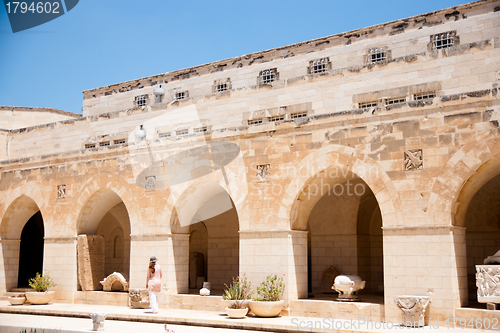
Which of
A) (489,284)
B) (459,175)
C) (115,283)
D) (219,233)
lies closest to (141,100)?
(219,233)

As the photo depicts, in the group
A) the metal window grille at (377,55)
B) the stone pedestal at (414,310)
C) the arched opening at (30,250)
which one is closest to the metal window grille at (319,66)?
the metal window grille at (377,55)

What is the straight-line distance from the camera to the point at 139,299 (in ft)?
46.9

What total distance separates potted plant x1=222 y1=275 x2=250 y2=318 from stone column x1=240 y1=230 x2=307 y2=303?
0.22 m

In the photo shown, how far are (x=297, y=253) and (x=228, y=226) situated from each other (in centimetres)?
500

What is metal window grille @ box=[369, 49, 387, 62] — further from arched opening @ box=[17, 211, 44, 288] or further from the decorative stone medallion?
arched opening @ box=[17, 211, 44, 288]

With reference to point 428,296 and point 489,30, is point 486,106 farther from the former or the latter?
point 489,30

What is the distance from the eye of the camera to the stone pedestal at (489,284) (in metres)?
10.2

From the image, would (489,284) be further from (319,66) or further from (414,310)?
(319,66)

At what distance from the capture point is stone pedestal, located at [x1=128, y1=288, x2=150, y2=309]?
14203mm

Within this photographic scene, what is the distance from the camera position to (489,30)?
1509 centimetres

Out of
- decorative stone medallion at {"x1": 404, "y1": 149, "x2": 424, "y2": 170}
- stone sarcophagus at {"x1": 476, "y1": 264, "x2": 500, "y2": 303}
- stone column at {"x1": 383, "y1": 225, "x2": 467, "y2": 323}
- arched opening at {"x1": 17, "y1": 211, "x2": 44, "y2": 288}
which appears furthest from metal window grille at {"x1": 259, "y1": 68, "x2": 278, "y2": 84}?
arched opening at {"x1": 17, "y1": 211, "x2": 44, "y2": 288}

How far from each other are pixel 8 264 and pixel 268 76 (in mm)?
11289

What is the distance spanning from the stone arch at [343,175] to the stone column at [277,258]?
0.43 m

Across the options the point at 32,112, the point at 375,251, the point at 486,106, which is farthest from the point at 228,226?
the point at 32,112
